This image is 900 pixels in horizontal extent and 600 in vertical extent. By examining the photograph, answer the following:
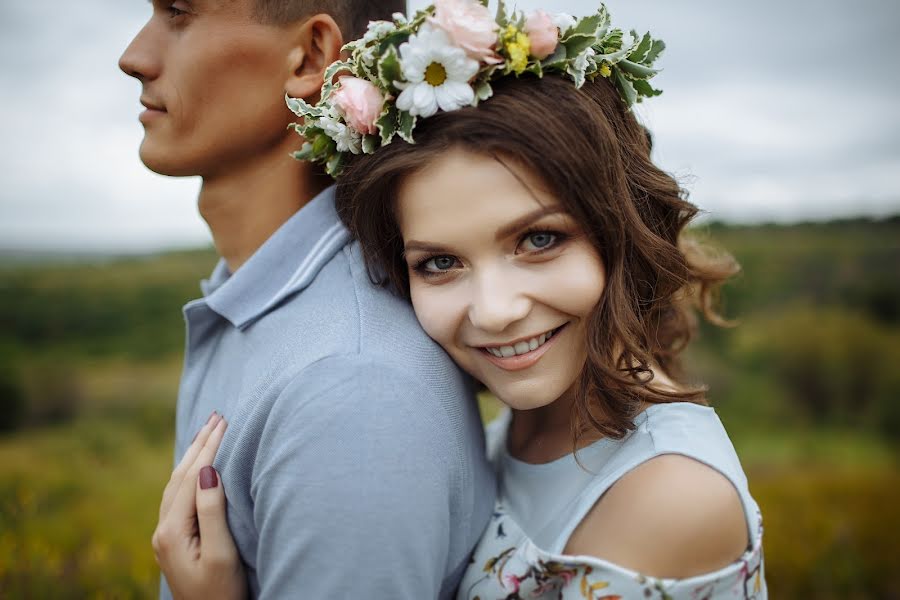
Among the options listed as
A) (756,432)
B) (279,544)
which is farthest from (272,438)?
(756,432)

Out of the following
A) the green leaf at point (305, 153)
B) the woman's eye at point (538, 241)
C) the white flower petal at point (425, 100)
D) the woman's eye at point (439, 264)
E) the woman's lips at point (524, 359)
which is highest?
the white flower petal at point (425, 100)

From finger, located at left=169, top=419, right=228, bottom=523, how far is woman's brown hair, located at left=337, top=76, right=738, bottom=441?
0.59 metres

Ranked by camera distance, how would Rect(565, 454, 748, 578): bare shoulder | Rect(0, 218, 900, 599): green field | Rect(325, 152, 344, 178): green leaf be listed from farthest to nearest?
Rect(0, 218, 900, 599): green field → Rect(325, 152, 344, 178): green leaf → Rect(565, 454, 748, 578): bare shoulder

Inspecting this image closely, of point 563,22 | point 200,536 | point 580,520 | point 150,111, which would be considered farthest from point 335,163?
point 580,520

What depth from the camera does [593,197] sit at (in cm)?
182

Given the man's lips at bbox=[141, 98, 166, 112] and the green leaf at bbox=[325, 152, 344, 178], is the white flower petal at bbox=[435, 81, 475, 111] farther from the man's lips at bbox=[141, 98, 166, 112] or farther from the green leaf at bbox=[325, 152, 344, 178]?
the man's lips at bbox=[141, 98, 166, 112]

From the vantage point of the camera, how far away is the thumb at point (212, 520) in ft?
5.89

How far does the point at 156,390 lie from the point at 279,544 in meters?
5.71

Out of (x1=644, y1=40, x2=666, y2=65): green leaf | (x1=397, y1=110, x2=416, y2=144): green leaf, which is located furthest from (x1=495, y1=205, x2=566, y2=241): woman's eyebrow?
(x1=644, y1=40, x2=666, y2=65): green leaf

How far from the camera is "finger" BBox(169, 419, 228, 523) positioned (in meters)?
1.81

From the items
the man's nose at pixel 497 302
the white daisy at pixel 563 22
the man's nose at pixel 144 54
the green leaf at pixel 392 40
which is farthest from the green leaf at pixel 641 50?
the man's nose at pixel 144 54

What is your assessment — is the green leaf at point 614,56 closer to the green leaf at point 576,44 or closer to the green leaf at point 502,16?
the green leaf at point 576,44

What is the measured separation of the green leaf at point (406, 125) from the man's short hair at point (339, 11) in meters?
0.54

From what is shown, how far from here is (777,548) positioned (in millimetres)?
4531
